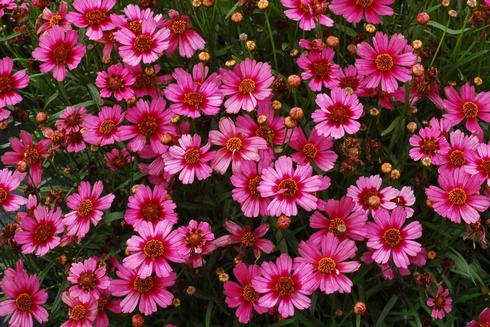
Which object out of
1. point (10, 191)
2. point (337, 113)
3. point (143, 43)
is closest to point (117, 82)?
point (143, 43)

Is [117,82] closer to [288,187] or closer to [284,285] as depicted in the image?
[288,187]

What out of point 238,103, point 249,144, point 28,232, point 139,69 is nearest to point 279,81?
point 238,103

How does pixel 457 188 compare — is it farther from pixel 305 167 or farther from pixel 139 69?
pixel 139 69

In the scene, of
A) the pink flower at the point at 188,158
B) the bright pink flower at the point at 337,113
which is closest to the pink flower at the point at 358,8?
the bright pink flower at the point at 337,113

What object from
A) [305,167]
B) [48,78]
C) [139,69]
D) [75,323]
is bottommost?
[75,323]

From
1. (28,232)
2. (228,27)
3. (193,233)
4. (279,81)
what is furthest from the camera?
(228,27)
